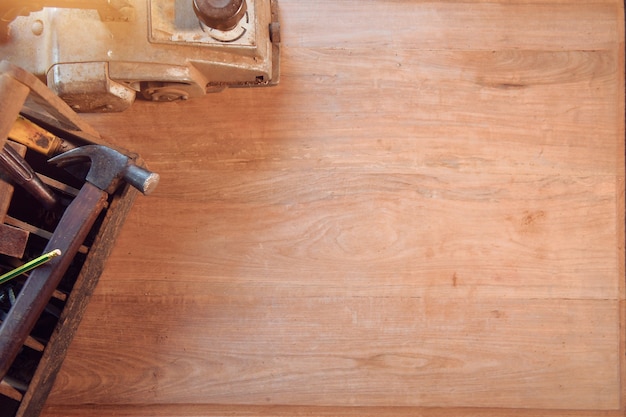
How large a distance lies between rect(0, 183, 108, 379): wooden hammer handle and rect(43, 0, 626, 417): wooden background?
209 millimetres

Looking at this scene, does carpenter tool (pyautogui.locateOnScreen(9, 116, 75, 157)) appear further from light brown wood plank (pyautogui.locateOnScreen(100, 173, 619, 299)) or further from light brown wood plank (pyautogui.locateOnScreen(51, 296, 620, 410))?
light brown wood plank (pyautogui.locateOnScreen(51, 296, 620, 410))

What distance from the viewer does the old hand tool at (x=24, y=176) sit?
38.4 inches

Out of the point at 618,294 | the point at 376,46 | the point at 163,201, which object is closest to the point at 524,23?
the point at 376,46

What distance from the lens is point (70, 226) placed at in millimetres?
1042

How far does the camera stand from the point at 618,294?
1280mm

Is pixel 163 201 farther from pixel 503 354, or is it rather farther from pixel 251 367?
pixel 503 354

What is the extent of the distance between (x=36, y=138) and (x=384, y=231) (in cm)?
69

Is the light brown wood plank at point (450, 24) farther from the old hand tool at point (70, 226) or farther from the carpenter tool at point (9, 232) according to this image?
the carpenter tool at point (9, 232)

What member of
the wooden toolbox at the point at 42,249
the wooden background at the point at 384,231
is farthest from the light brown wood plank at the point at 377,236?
the wooden toolbox at the point at 42,249

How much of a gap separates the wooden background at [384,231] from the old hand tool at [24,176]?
212mm

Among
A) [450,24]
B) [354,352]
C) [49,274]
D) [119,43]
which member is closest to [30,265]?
[49,274]

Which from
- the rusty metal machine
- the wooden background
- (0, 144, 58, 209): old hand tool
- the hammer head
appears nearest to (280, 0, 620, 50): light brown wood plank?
the wooden background

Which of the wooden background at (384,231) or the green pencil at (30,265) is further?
the wooden background at (384,231)

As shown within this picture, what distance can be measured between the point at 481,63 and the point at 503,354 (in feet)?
2.02
